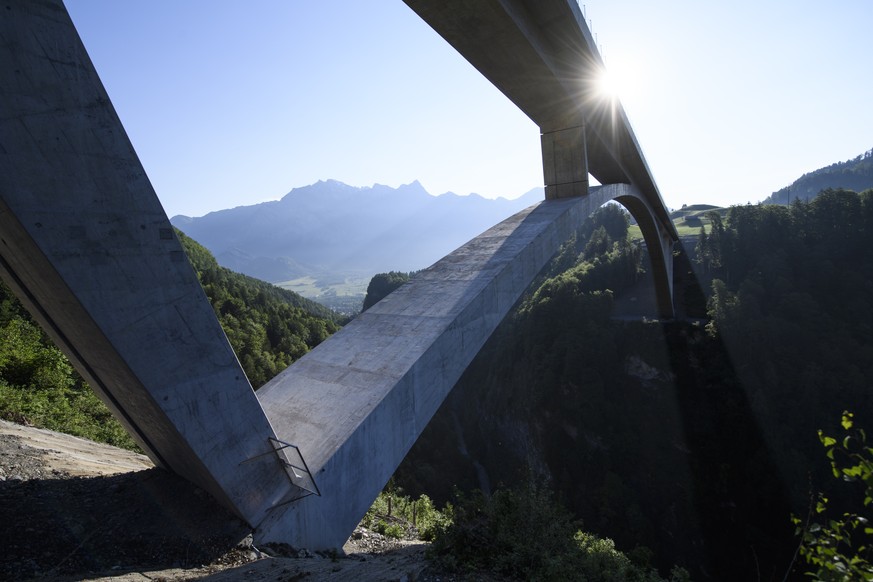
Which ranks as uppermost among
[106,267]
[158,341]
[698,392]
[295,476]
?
[106,267]

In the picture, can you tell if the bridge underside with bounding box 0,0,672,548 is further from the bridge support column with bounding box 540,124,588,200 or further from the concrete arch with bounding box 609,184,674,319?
the concrete arch with bounding box 609,184,674,319

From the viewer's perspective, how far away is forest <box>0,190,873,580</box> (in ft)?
119

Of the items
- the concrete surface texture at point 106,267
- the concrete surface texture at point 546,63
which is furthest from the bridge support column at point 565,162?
the concrete surface texture at point 106,267

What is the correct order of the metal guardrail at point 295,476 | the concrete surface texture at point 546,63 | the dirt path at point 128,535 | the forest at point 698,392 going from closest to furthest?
the dirt path at point 128,535, the metal guardrail at point 295,476, the concrete surface texture at point 546,63, the forest at point 698,392

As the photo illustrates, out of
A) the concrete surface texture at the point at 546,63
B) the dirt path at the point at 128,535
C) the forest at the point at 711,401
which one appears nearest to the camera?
the dirt path at the point at 128,535

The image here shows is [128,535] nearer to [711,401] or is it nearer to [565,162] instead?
[565,162]

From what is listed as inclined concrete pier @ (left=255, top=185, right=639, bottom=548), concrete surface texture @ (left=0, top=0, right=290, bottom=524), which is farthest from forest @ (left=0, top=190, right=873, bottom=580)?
concrete surface texture @ (left=0, top=0, right=290, bottom=524)

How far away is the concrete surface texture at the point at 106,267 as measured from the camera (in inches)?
120

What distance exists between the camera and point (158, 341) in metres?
3.63

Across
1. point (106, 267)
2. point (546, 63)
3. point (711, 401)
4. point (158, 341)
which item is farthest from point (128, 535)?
point (711, 401)

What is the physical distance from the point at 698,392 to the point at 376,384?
47235 mm

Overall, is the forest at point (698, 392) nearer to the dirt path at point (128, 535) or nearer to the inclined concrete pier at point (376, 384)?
the inclined concrete pier at point (376, 384)

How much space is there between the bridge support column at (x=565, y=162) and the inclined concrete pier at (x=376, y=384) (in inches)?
209

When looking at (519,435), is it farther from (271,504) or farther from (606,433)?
(271,504)
